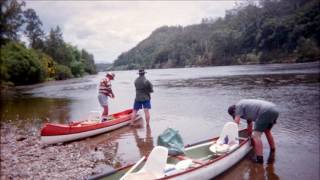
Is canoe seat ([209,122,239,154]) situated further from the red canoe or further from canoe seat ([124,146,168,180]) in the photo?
the red canoe

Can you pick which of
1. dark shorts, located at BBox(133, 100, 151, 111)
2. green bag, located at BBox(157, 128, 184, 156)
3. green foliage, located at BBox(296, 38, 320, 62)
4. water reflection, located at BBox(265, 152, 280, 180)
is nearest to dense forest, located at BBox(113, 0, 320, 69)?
green foliage, located at BBox(296, 38, 320, 62)

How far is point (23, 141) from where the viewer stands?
40.6 feet

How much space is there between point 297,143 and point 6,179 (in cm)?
869

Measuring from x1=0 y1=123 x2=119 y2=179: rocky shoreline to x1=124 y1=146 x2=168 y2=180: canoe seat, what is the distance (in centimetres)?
165

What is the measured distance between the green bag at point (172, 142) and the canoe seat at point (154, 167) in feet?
3.72

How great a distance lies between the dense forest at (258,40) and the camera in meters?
91.2

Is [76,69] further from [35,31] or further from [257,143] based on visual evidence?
[257,143]

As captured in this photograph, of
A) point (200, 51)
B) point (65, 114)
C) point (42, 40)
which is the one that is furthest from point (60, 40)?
point (65, 114)

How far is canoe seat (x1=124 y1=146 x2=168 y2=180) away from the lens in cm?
715

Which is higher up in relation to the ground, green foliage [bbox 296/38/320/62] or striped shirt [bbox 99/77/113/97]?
green foliage [bbox 296/38/320/62]

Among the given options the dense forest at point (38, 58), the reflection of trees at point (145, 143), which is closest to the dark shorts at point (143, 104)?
the reflection of trees at point (145, 143)

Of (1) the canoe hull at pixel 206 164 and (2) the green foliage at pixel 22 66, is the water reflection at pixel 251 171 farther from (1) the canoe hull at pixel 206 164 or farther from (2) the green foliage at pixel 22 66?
(2) the green foliage at pixel 22 66

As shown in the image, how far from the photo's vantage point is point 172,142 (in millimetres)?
8867

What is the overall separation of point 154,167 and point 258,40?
108 m
